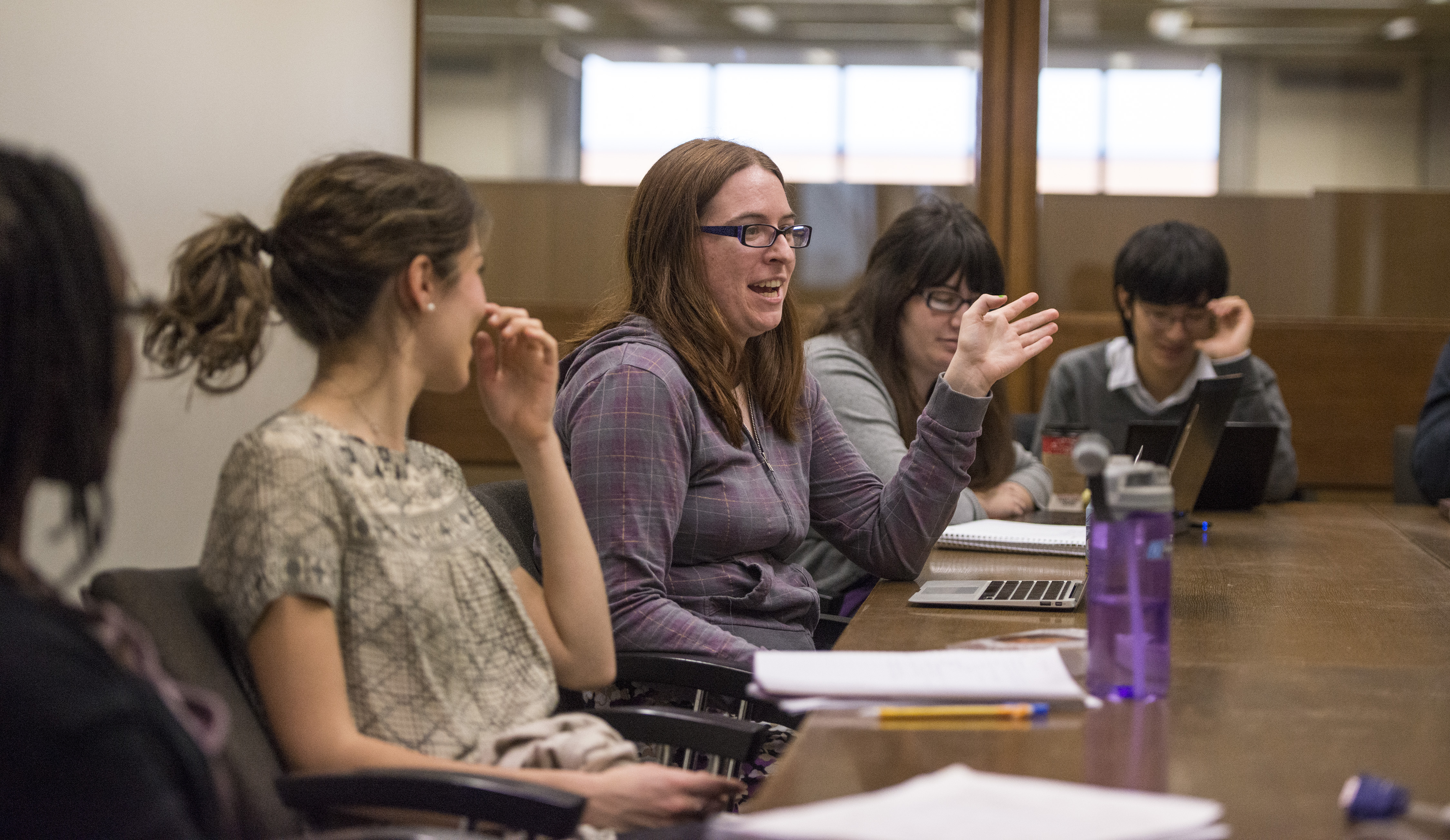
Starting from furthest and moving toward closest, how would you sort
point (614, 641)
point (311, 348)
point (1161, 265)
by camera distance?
1. point (1161, 265)
2. point (614, 641)
3. point (311, 348)

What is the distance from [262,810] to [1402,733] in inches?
39.8

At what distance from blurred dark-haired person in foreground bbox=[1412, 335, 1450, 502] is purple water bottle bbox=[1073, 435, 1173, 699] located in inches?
83.6

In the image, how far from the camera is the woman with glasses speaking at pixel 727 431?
5.66ft

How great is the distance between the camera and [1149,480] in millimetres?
1261

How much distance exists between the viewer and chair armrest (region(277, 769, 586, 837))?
42.6 inches

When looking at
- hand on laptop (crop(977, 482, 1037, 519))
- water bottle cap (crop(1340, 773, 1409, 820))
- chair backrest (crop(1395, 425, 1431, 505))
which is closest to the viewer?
water bottle cap (crop(1340, 773, 1409, 820))

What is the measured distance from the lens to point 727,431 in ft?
6.18

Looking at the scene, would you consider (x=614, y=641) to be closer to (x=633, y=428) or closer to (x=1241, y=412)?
(x=633, y=428)

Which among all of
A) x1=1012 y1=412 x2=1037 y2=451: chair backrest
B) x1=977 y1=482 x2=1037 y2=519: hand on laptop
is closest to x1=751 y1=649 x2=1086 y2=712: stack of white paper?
x1=977 y1=482 x2=1037 y2=519: hand on laptop

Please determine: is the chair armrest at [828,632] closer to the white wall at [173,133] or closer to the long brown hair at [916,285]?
the long brown hair at [916,285]

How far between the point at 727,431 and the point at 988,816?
3.36ft

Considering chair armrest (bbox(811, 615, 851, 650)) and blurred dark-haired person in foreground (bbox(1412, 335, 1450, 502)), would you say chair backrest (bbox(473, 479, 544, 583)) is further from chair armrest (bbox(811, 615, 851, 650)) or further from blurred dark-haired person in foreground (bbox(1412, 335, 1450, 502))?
blurred dark-haired person in foreground (bbox(1412, 335, 1450, 502))

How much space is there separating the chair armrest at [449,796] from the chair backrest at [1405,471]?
3003mm

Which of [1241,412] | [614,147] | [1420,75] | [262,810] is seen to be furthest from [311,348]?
[1420,75]
